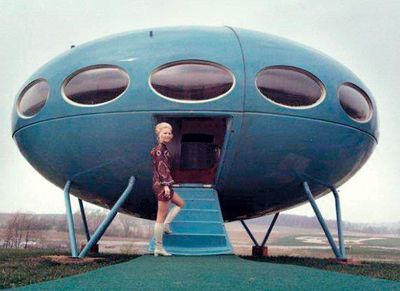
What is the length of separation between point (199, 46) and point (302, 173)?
8.81 ft

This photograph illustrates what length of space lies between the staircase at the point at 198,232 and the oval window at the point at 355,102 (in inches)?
109

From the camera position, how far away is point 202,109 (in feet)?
21.3

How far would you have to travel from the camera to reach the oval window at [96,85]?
22.1 feet

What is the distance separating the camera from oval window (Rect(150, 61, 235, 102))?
6.58 metres

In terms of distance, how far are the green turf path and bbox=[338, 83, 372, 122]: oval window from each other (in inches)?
153

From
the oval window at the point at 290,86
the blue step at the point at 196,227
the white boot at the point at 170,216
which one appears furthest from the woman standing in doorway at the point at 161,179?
the oval window at the point at 290,86

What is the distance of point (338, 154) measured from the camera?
7504mm

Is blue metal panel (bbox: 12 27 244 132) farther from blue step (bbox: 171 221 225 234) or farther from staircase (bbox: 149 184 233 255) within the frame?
blue step (bbox: 171 221 225 234)

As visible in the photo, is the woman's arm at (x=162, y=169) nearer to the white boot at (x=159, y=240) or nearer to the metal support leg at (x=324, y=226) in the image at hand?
the white boot at (x=159, y=240)

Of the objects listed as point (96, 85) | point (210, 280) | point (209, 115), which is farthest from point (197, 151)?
point (210, 280)

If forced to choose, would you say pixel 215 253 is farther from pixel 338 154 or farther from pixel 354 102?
pixel 354 102

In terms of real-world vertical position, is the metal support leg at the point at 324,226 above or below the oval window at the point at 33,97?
below

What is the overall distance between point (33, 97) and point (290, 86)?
436 cm

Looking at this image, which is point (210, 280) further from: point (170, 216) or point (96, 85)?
point (96, 85)
